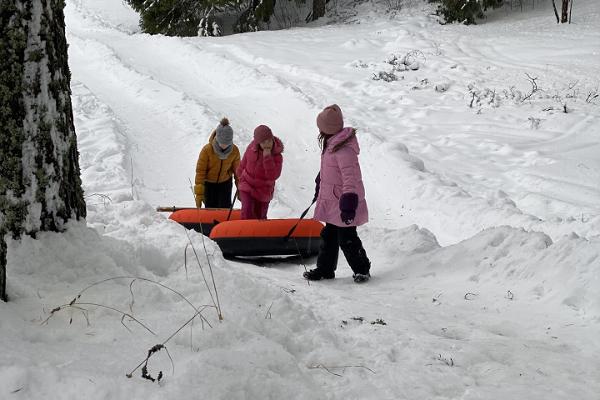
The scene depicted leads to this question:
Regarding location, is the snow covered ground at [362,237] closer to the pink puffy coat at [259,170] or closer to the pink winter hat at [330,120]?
the pink puffy coat at [259,170]

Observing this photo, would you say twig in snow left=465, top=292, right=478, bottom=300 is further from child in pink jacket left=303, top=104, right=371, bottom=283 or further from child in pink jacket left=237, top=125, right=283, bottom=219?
child in pink jacket left=237, top=125, right=283, bottom=219

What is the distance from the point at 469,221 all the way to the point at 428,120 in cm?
485

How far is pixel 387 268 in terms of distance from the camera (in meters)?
5.50

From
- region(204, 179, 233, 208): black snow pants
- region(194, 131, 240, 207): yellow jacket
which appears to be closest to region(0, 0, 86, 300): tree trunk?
region(194, 131, 240, 207): yellow jacket

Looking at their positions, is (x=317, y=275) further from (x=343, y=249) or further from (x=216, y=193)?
(x=216, y=193)

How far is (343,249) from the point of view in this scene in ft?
16.7

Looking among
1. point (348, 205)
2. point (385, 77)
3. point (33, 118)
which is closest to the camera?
point (33, 118)

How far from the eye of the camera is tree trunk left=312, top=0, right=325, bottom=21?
22.9m

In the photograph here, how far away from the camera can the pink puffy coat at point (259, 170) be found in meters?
6.43

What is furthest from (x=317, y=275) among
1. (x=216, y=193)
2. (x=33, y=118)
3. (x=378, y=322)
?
(x=33, y=118)

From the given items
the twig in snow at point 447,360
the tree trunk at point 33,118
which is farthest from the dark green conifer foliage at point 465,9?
the tree trunk at point 33,118

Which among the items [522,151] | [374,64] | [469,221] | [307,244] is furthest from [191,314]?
[374,64]

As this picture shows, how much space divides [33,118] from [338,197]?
2779mm

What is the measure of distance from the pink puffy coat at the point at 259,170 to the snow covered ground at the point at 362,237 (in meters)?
0.92
